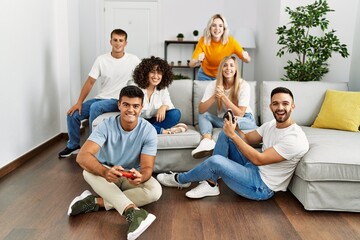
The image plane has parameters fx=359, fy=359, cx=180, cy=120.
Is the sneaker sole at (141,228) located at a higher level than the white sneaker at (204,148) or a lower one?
lower

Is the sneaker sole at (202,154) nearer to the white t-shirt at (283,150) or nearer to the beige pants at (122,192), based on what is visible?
the white t-shirt at (283,150)

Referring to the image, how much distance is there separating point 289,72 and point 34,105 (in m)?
2.79

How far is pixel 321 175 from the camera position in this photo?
2375 mm

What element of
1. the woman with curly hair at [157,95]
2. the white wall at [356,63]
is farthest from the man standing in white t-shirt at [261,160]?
the white wall at [356,63]

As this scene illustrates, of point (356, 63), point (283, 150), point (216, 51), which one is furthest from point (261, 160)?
point (356, 63)

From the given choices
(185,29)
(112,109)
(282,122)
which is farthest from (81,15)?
(282,122)

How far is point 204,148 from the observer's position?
2.98m

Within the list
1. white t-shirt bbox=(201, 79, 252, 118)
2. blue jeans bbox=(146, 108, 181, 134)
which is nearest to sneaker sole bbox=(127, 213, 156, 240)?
blue jeans bbox=(146, 108, 181, 134)

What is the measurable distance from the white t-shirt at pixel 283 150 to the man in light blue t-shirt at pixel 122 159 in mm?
786

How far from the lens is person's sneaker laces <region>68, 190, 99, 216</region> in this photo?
7.52 ft

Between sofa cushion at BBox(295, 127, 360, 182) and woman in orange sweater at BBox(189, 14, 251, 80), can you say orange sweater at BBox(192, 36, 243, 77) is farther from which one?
sofa cushion at BBox(295, 127, 360, 182)

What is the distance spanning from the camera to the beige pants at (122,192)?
86.2 inches

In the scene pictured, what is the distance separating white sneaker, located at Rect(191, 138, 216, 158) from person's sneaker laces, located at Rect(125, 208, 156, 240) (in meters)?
1.02

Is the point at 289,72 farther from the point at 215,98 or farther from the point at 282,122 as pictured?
the point at 282,122
